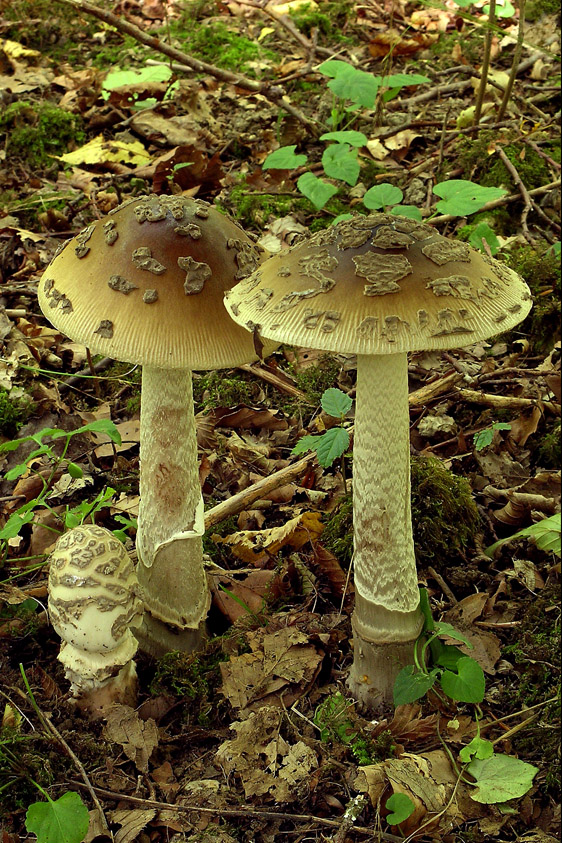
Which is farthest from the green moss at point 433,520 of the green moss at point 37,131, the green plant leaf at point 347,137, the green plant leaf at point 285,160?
the green moss at point 37,131

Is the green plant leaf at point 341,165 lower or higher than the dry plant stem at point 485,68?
lower

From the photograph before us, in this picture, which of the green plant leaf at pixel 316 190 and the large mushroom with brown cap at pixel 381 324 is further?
the green plant leaf at pixel 316 190

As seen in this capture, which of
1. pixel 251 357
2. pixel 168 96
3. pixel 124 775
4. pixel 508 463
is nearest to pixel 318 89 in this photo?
pixel 168 96

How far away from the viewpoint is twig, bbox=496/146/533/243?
5580mm

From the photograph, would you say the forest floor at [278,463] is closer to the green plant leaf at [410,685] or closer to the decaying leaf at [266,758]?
the decaying leaf at [266,758]

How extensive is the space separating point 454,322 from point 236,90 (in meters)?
6.29

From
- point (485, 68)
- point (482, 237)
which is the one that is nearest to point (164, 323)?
point (482, 237)

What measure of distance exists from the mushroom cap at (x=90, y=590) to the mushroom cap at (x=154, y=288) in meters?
0.78

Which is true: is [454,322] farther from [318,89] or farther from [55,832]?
[318,89]

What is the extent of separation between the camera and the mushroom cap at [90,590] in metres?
2.94

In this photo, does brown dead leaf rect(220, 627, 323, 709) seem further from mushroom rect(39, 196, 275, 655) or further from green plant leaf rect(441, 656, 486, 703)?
green plant leaf rect(441, 656, 486, 703)

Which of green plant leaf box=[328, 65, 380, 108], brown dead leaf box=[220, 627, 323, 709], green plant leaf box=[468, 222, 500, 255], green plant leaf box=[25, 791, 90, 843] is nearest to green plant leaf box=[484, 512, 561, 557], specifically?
brown dead leaf box=[220, 627, 323, 709]

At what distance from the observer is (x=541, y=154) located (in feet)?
20.1

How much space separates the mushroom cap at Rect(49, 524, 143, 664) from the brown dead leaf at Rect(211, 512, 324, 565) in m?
1.14
